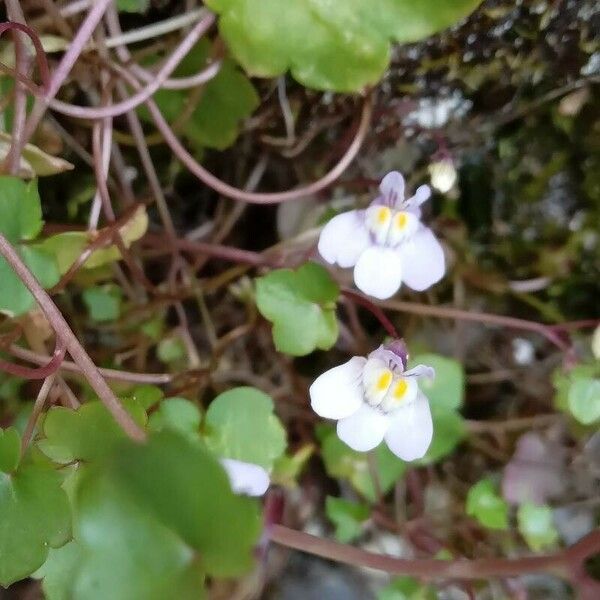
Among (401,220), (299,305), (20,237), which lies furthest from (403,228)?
(20,237)

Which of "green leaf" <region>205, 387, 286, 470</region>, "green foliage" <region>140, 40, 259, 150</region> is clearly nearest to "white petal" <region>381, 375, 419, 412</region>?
"green leaf" <region>205, 387, 286, 470</region>

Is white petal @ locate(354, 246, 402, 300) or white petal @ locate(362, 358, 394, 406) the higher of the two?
white petal @ locate(354, 246, 402, 300)

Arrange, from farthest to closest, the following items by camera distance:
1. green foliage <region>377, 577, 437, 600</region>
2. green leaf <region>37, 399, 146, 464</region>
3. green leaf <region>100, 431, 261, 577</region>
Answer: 1. green foliage <region>377, 577, 437, 600</region>
2. green leaf <region>37, 399, 146, 464</region>
3. green leaf <region>100, 431, 261, 577</region>

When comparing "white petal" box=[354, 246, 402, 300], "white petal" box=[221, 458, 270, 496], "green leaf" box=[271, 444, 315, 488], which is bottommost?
"green leaf" box=[271, 444, 315, 488]

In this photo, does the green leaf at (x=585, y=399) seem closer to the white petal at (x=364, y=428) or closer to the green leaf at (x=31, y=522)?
the white petal at (x=364, y=428)

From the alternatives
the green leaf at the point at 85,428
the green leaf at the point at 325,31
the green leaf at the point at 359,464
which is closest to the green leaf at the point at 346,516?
the green leaf at the point at 359,464

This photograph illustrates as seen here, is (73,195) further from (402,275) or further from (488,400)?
(488,400)

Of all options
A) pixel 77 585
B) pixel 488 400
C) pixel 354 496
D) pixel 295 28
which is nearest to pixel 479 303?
pixel 488 400

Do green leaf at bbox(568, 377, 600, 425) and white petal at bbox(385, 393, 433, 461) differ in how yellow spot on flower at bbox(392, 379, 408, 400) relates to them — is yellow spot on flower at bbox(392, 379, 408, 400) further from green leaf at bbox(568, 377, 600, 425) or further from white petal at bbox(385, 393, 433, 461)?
green leaf at bbox(568, 377, 600, 425)
